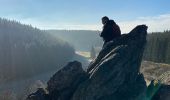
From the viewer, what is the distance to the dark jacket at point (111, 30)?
33094mm

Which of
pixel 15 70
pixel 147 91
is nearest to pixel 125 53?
pixel 147 91

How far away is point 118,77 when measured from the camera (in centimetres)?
2889

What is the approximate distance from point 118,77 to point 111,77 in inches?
22.9

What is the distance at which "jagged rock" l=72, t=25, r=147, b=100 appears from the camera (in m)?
28.6

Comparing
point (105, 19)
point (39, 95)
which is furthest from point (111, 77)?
point (39, 95)

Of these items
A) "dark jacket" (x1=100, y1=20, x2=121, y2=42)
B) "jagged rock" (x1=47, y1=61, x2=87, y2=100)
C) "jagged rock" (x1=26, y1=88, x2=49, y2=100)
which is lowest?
"jagged rock" (x1=26, y1=88, x2=49, y2=100)

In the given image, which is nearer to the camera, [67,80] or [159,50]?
[67,80]

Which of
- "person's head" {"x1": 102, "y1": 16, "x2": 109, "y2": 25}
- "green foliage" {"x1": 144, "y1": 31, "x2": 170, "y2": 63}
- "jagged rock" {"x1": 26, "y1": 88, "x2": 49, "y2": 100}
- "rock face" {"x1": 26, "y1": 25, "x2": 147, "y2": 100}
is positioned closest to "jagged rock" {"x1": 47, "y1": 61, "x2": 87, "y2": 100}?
"rock face" {"x1": 26, "y1": 25, "x2": 147, "y2": 100}

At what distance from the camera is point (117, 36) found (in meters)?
33.2

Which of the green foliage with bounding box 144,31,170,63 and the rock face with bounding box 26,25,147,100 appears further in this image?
the green foliage with bounding box 144,31,170,63

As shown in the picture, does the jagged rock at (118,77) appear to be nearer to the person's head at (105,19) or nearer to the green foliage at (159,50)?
the person's head at (105,19)

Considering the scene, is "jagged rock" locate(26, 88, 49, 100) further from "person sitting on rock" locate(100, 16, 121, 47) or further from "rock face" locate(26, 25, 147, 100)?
"person sitting on rock" locate(100, 16, 121, 47)

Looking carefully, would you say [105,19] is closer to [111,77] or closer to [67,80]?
[67,80]

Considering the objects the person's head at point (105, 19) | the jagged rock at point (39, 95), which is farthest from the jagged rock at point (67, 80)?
the person's head at point (105, 19)
